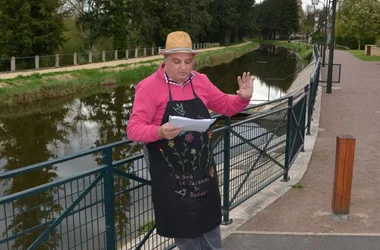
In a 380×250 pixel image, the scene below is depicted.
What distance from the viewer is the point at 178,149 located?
3131 mm

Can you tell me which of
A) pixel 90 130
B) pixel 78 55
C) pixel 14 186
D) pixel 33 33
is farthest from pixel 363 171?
pixel 78 55

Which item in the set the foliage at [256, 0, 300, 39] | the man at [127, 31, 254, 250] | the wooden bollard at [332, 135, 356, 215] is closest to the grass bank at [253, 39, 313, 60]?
the foliage at [256, 0, 300, 39]

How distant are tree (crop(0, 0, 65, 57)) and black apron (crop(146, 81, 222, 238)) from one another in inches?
1083

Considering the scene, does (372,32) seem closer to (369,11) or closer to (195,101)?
(369,11)

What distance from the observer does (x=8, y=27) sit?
28625 mm

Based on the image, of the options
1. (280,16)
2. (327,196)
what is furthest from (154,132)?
(280,16)

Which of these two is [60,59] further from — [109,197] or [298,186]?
[109,197]

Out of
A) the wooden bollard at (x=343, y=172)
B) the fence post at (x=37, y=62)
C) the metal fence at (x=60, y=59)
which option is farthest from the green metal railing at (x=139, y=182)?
the metal fence at (x=60, y=59)

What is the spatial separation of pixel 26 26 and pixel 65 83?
22.5 feet

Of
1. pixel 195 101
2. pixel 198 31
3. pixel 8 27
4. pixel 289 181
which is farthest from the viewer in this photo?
pixel 198 31

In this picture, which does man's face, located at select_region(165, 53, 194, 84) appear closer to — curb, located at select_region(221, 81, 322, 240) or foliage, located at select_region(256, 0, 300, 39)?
curb, located at select_region(221, 81, 322, 240)

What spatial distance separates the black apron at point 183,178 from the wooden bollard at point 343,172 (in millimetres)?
2415

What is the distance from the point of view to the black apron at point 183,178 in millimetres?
3145

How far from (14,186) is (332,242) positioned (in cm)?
815
